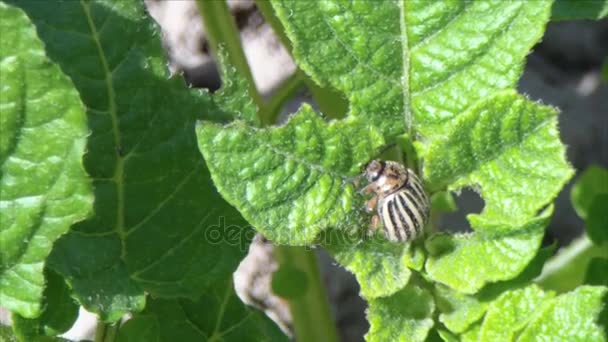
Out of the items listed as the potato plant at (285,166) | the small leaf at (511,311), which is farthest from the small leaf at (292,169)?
the small leaf at (511,311)

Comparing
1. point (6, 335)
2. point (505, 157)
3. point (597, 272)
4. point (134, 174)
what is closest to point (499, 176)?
point (505, 157)

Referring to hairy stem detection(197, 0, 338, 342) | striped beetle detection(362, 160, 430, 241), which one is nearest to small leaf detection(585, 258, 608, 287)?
striped beetle detection(362, 160, 430, 241)

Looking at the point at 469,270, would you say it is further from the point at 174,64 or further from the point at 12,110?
the point at 174,64

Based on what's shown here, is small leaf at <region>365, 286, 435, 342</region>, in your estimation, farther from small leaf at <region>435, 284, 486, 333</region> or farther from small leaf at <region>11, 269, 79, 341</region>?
small leaf at <region>11, 269, 79, 341</region>

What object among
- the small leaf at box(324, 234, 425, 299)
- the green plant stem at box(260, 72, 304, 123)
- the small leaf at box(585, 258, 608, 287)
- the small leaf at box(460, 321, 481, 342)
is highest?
the small leaf at box(324, 234, 425, 299)

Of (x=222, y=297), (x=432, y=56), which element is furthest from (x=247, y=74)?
(x=432, y=56)

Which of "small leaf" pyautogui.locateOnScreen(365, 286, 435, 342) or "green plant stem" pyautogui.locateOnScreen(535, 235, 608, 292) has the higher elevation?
"small leaf" pyautogui.locateOnScreen(365, 286, 435, 342)

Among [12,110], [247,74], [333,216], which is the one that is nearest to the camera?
[12,110]

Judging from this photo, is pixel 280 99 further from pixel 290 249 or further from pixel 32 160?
pixel 32 160
